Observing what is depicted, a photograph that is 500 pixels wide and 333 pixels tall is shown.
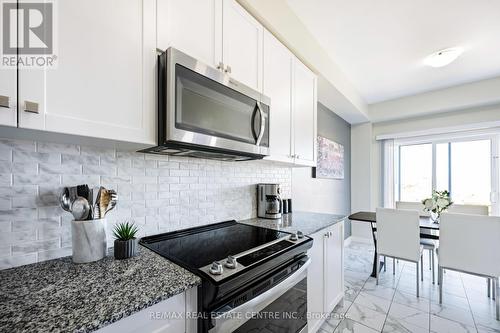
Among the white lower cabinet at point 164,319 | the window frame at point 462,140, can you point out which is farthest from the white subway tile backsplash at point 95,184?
the window frame at point 462,140

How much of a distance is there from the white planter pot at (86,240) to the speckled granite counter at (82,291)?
0.03m

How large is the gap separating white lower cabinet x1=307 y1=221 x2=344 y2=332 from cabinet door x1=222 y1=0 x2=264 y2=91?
4.11 feet

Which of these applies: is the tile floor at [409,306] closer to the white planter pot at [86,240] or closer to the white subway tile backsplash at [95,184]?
the white subway tile backsplash at [95,184]

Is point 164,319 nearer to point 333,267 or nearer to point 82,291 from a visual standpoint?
point 82,291

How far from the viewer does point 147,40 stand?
0.95 m

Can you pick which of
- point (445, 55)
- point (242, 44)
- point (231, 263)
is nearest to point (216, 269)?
point (231, 263)

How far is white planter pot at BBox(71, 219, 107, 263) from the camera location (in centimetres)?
87

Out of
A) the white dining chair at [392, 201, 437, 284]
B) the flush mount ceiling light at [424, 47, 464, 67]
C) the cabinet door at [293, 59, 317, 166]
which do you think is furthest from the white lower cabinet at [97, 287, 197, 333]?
the flush mount ceiling light at [424, 47, 464, 67]

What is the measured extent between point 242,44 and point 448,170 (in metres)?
4.41

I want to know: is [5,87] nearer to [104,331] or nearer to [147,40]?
[147,40]

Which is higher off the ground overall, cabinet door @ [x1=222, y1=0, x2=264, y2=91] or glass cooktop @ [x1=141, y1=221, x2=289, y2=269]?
cabinet door @ [x1=222, y1=0, x2=264, y2=91]

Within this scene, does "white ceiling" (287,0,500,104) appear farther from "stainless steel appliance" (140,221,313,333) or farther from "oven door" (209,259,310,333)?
"oven door" (209,259,310,333)

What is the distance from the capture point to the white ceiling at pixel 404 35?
73.1 inches

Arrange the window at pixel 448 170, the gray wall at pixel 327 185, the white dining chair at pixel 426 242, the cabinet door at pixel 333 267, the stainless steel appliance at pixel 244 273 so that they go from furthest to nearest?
the window at pixel 448 170, the gray wall at pixel 327 185, the white dining chair at pixel 426 242, the cabinet door at pixel 333 267, the stainless steel appliance at pixel 244 273
